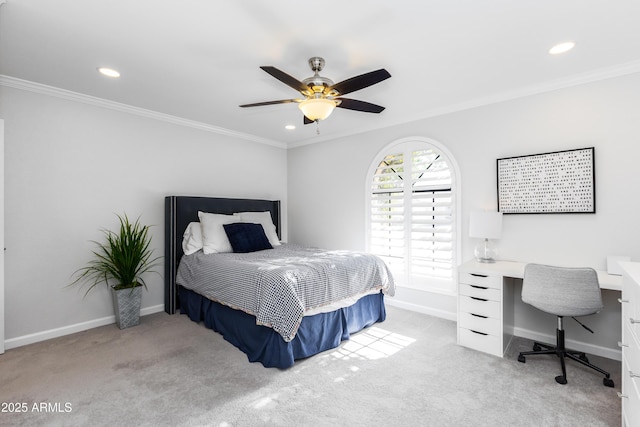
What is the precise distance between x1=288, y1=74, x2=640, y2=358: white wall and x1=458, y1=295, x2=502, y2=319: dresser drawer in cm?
67

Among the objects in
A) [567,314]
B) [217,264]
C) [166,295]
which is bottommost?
[166,295]

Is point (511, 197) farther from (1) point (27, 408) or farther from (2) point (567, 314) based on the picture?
(1) point (27, 408)

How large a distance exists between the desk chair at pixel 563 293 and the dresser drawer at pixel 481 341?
0.37 m

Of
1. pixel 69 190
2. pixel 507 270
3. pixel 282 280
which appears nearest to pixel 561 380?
pixel 507 270

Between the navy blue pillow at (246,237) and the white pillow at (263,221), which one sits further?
the white pillow at (263,221)

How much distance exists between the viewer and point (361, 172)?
4.43 metres

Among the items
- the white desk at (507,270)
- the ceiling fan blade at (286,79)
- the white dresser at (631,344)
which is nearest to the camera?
the white dresser at (631,344)

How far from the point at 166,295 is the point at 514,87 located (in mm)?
4573

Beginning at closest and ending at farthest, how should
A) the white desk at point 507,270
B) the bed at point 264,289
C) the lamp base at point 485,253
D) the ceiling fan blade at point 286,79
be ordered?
the ceiling fan blade at point 286,79 < the white desk at point 507,270 < the bed at point 264,289 < the lamp base at point 485,253

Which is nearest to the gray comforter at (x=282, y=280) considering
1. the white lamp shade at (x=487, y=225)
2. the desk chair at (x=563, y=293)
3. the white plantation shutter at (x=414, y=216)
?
the white plantation shutter at (x=414, y=216)

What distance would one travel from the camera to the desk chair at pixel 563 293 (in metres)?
2.25

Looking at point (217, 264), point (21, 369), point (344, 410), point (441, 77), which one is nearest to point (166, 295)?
point (217, 264)

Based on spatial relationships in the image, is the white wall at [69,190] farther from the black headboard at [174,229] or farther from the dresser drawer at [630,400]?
the dresser drawer at [630,400]

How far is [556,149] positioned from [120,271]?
15.3 ft
